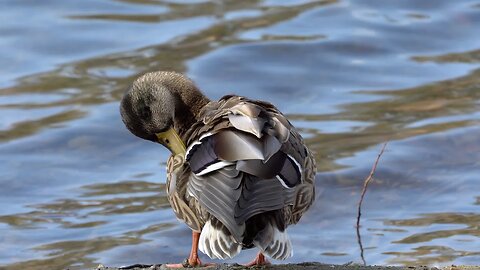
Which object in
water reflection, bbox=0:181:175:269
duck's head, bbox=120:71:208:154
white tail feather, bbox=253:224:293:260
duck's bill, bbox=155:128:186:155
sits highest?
duck's head, bbox=120:71:208:154

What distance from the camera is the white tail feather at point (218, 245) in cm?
629

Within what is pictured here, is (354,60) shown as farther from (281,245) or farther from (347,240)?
(281,245)

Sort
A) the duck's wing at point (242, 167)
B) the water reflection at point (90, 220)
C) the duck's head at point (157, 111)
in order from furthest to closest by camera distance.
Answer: the water reflection at point (90, 220) → the duck's head at point (157, 111) → the duck's wing at point (242, 167)

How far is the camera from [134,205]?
11.4m

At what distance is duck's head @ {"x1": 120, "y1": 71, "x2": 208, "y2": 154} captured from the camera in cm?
781

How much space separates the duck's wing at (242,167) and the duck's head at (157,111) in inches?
39.3

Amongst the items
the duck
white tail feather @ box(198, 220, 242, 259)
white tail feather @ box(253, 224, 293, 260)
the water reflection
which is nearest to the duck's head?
the duck

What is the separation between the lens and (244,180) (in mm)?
6270

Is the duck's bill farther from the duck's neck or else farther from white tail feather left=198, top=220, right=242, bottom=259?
white tail feather left=198, top=220, right=242, bottom=259

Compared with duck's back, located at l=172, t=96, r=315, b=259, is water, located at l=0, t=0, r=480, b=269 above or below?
below

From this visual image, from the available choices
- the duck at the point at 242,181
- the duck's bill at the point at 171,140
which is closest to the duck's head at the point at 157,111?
the duck's bill at the point at 171,140

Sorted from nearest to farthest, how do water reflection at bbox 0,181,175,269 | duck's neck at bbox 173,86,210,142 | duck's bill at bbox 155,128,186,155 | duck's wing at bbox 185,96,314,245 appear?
duck's wing at bbox 185,96,314,245 < duck's bill at bbox 155,128,186,155 < duck's neck at bbox 173,86,210,142 < water reflection at bbox 0,181,175,269

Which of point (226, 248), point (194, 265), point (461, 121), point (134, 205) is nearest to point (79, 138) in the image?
point (134, 205)

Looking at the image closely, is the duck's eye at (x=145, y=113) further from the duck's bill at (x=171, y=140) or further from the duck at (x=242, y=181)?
the duck at (x=242, y=181)
